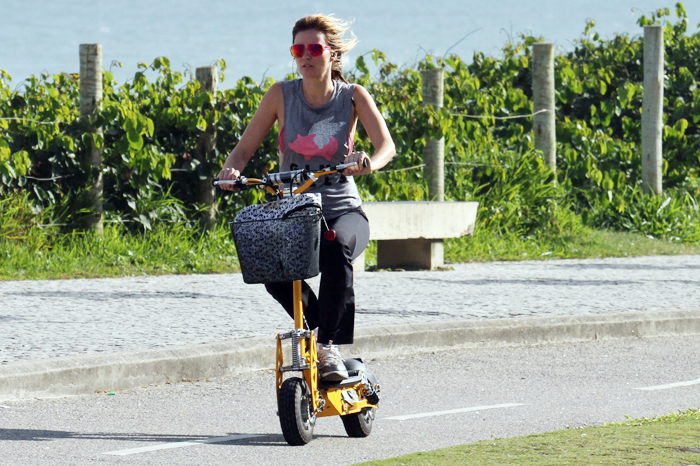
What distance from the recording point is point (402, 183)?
13211mm

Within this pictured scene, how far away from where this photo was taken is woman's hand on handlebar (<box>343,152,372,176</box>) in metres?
4.55

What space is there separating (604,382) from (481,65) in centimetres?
1069

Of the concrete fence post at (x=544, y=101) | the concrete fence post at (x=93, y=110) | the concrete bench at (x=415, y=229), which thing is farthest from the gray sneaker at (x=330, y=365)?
the concrete fence post at (x=544, y=101)

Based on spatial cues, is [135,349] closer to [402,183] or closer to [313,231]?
[313,231]

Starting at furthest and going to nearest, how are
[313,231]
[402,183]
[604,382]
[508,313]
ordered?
[402,183] < [508,313] < [604,382] < [313,231]

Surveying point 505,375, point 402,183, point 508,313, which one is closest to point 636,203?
point 402,183

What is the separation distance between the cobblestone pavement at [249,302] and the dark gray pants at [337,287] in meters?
1.96

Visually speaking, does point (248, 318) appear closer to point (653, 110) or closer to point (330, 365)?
point (330, 365)

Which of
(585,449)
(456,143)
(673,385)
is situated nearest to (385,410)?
(585,449)

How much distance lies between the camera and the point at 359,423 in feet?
16.2

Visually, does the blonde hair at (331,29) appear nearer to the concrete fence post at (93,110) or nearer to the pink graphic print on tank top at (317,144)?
the pink graphic print on tank top at (317,144)

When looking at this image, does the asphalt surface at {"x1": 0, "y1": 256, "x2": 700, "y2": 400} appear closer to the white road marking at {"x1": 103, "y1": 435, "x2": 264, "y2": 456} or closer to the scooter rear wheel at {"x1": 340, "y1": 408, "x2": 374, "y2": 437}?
the white road marking at {"x1": 103, "y1": 435, "x2": 264, "y2": 456}

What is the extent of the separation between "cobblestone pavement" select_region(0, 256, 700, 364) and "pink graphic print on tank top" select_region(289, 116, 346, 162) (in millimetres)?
2188

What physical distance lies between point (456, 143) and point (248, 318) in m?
6.92
